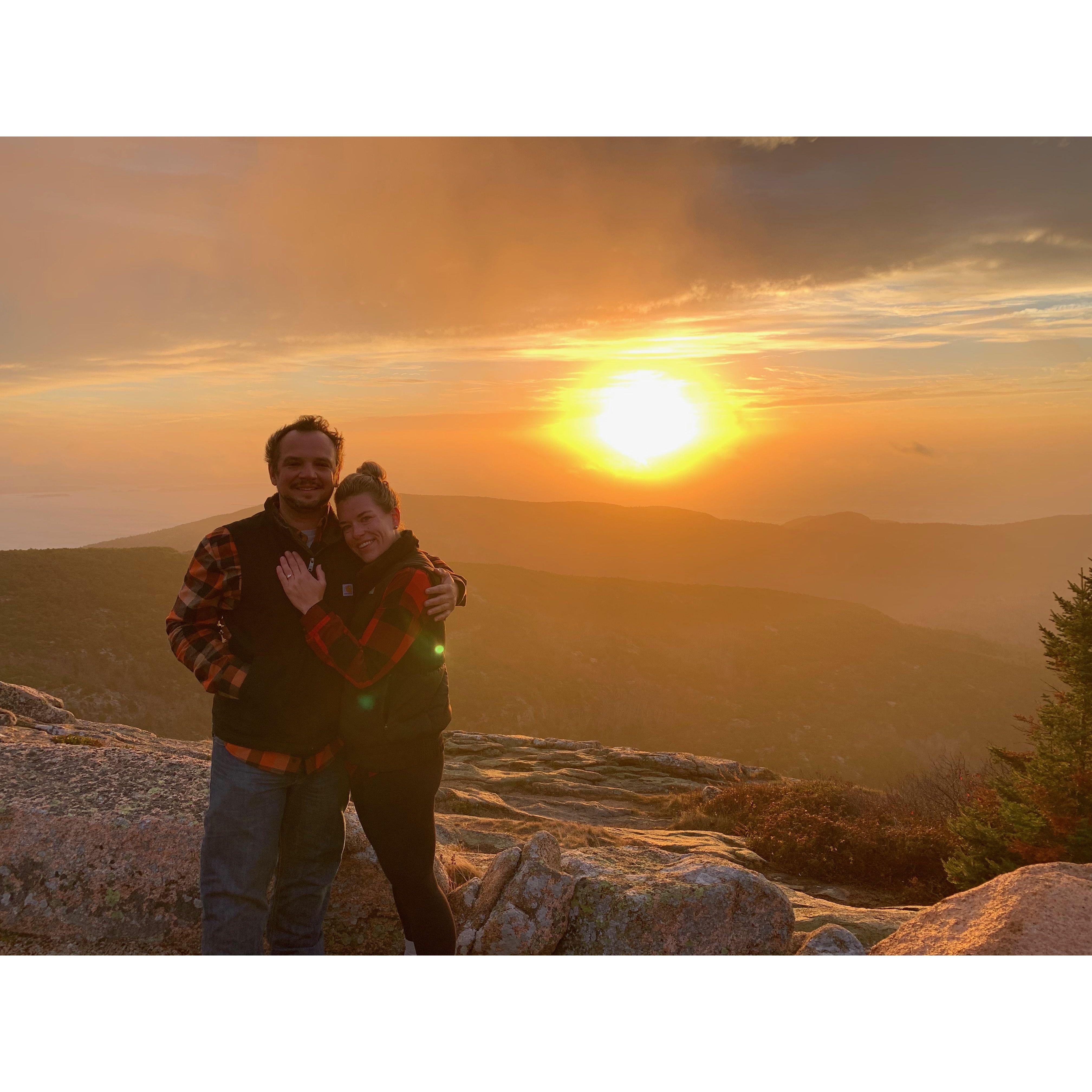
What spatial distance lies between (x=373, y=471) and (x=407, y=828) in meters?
2.03

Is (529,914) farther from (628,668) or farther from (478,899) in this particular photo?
(628,668)

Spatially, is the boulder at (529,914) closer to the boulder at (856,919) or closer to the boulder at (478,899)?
the boulder at (478,899)

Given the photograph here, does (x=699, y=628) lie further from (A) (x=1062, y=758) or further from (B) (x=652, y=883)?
(B) (x=652, y=883)

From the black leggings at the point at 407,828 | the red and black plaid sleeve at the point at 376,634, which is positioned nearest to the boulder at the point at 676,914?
the black leggings at the point at 407,828

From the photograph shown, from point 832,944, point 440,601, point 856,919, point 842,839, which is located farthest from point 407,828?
point 842,839

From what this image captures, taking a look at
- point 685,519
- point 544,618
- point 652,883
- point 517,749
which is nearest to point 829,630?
point 544,618

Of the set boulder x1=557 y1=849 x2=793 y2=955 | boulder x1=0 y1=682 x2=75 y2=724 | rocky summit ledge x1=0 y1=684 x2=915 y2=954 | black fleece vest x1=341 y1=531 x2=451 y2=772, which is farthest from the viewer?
boulder x1=0 y1=682 x2=75 y2=724

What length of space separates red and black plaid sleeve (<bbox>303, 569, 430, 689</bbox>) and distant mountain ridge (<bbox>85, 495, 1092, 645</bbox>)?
114498 millimetres

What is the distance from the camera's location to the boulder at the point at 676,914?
5625 millimetres

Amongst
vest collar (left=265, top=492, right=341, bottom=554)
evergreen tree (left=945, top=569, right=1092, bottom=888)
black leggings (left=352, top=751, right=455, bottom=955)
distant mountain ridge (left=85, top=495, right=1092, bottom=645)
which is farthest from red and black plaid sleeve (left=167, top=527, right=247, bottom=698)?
distant mountain ridge (left=85, top=495, right=1092, bottom=645)

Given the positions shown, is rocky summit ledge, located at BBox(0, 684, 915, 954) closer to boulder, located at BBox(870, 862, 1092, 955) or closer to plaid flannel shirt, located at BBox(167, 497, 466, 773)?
boulder, located at BBox(870, 862, 1092, 955)

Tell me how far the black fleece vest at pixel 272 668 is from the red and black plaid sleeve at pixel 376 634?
0.84 ft

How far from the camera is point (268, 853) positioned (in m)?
4.22

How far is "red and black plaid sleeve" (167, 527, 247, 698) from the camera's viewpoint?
4.00 metres
